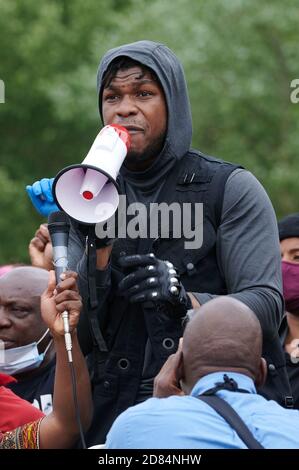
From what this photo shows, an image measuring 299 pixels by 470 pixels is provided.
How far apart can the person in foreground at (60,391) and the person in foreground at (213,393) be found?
558 millimetres

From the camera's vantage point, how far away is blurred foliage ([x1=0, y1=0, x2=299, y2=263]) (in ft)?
60.7

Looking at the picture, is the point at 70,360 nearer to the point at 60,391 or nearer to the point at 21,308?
the point at 60,391

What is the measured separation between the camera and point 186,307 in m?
4.55

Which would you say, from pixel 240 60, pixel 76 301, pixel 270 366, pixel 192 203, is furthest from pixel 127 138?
pixel 240 60

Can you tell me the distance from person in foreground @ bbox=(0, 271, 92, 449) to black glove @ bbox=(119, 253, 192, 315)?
0.77 ft

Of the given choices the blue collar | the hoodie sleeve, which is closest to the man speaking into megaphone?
the hoodie sleeve

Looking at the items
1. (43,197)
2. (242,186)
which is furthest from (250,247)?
(43,197)

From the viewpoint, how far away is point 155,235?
4.92 m

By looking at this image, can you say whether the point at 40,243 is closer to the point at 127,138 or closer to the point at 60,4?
the point at 127,138

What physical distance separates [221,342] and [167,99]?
1.26 metres

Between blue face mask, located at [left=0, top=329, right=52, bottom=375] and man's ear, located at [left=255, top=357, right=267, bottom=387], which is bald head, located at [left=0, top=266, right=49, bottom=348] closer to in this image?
blue face mask, located at [left=0, top=329, right=52, bottom=375]
